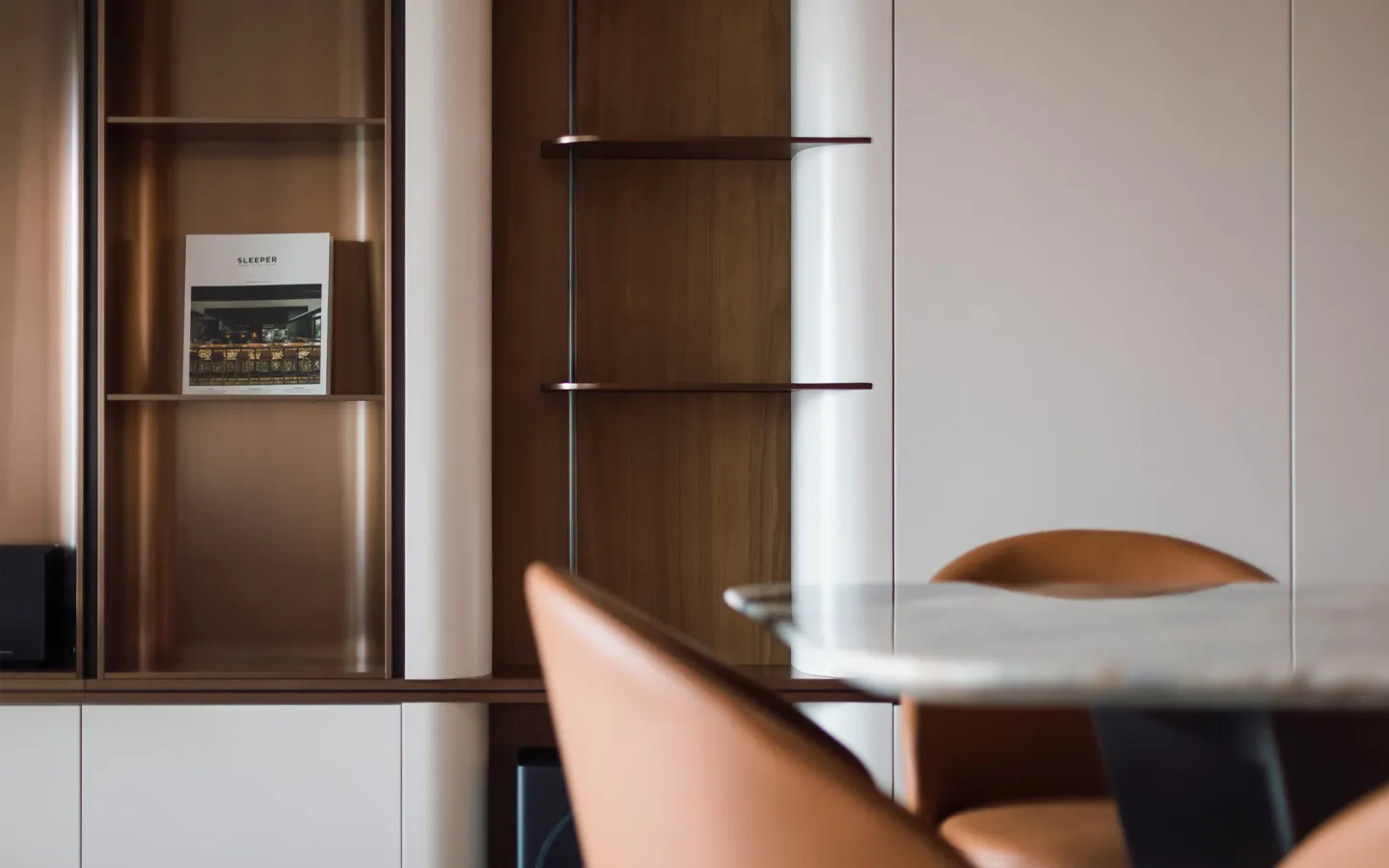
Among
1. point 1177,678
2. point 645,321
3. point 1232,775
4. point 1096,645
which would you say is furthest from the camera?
point 645,321

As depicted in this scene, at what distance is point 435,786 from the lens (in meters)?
2.55

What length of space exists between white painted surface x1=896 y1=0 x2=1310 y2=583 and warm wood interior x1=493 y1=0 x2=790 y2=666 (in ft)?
1.37

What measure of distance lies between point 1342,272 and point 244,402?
252 cm

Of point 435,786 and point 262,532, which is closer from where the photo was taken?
point 435,786

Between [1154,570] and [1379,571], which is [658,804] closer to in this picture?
[1154,570]

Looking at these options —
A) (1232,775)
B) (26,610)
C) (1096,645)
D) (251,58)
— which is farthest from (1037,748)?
(251,58)

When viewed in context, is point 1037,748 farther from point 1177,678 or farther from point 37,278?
point 37,278

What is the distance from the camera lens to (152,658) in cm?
281

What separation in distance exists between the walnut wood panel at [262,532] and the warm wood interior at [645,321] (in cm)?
33

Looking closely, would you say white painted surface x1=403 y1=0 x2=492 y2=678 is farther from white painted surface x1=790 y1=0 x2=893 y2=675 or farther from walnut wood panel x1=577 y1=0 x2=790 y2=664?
white painted surface x1=790 y1=0 x2=893 y2=675

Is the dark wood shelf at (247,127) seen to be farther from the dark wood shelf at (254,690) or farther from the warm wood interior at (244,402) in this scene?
the dark wood shelf at (254,690)

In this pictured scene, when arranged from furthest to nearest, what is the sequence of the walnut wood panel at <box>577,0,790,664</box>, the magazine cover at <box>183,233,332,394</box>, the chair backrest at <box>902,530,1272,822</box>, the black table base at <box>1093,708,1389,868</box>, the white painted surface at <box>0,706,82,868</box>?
the walnut wood panel at <box>577,0,790,664</box>, the magazine cover at <box>183,233,332,394</box>, the white painted surface at <box>0,706,82,868</box>, the chair backrest at <box>902,530,1272,822</box>, the black table base at <box>1093,708,1389,868</box>

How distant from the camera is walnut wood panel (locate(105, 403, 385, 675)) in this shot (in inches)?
112

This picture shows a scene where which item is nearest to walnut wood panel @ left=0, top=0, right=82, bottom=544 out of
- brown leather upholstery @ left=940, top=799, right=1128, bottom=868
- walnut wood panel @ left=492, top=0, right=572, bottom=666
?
walnut wood panel @ left=492, top=0, right=572, bottom=666
